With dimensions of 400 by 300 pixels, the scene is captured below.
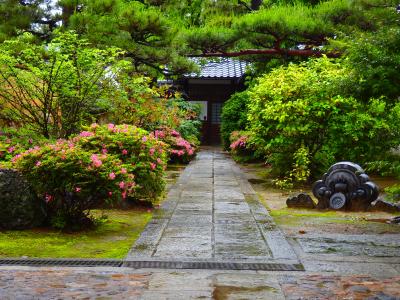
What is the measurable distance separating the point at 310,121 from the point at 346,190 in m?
2.99

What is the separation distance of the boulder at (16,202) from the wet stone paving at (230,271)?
61.7 inches

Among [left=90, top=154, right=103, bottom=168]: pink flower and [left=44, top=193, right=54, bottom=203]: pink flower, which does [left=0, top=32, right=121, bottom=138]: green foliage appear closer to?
[left=44, top=193, right=54, bottom=203]: pink flower

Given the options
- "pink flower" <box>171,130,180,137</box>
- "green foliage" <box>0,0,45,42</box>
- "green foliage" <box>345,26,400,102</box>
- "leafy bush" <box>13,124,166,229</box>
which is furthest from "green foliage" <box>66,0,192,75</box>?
"green foliage" <box>345,26,400,102</box>

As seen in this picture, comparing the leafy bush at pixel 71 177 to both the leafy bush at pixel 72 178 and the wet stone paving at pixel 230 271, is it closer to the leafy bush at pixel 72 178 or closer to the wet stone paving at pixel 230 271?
the leafy bush at pixel 72 178

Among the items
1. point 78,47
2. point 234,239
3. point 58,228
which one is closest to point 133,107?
point 78,47

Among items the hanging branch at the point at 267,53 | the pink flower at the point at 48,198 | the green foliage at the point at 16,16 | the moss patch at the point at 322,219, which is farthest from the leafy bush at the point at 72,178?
the hanging branch at the point at 267,53

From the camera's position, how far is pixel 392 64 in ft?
17.9

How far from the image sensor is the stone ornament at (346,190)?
888cm

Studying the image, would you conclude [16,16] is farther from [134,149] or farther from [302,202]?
[302,202]

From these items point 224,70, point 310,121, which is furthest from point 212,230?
point 224,70

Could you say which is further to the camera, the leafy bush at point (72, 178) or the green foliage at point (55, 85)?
the green foliage at point (55, 85)

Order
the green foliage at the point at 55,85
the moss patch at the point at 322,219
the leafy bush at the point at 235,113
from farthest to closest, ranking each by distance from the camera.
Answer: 1. the leafy bush at the point at 235,113
2. the green foliage at the point at 55,85
3. the moss patch at the point at 322,219

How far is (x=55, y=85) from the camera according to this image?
8.43 meters

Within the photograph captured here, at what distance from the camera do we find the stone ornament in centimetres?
888
